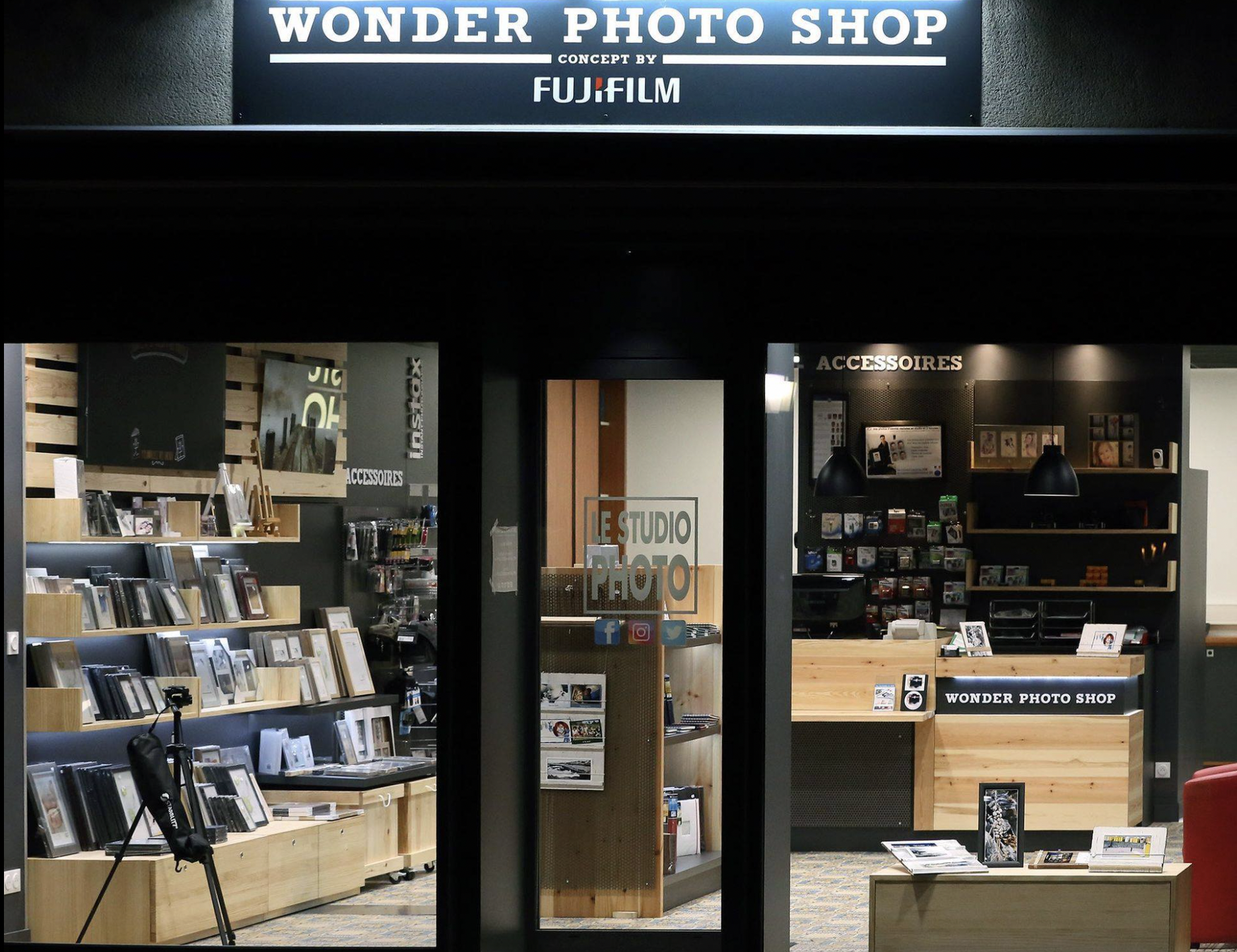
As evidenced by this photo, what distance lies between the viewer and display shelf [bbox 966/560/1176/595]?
11.2 metres

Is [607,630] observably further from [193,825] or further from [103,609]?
[103,609]

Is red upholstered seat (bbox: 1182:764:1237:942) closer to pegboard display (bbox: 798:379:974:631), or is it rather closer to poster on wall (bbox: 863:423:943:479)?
pegboard display (bbox: 798:379:974:631)

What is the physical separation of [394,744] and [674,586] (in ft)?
4.01

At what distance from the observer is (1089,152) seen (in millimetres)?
4391

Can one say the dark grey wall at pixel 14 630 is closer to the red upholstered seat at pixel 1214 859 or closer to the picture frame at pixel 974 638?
the red upholstered seat at pixel 1214 859

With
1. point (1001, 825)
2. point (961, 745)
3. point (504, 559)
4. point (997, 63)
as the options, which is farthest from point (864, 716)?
point (997, 63)

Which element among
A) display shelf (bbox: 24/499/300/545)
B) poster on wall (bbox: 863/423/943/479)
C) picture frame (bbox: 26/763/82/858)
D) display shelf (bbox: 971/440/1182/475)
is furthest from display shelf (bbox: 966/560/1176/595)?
picture frame (bbox: 26/763/82/858)

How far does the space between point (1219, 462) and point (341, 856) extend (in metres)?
10.1

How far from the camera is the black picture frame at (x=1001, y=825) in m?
6.06

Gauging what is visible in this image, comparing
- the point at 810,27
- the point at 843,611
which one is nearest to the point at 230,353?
the point at 810,27

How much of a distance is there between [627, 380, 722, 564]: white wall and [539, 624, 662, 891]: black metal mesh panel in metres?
0.67

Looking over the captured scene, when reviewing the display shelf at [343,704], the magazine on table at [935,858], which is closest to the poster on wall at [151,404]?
the display shelf at [343,704]

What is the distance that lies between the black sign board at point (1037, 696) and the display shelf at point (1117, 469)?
228 cm

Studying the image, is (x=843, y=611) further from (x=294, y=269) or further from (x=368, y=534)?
(x=294, y=269)
